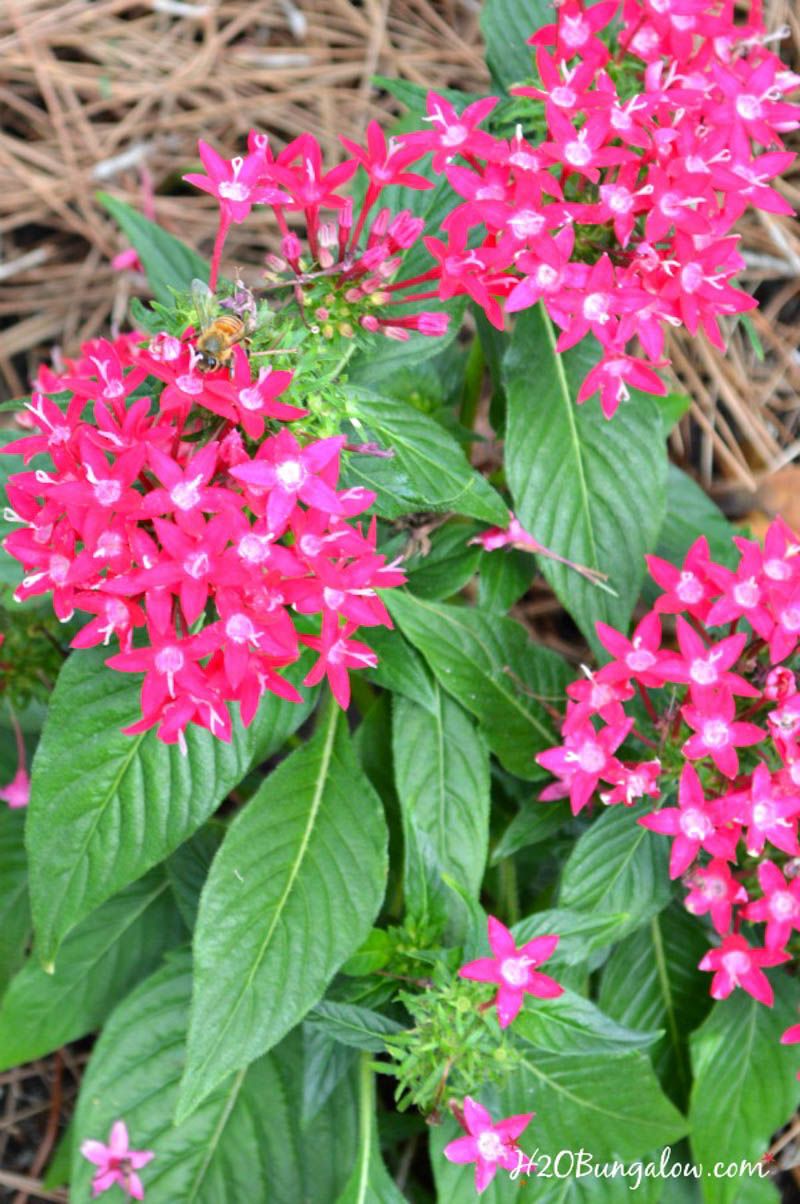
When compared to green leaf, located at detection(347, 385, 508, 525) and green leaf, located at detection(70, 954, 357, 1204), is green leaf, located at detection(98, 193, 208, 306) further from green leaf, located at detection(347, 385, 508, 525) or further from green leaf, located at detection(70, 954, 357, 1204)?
green leaf, located at detection(70, 954, 357, 1204)

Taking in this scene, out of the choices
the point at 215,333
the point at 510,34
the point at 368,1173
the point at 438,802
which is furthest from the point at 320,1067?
the point at 510,34

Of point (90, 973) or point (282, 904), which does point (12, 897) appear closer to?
point (90, 973)

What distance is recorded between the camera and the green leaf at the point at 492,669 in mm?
1377

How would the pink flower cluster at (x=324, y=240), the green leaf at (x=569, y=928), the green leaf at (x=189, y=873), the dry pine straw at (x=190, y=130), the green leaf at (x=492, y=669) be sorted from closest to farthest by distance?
the pink flower cluster at (x=324, y=240) < the green leaf at (x=569, y=928) < the green leaf at (x=492, y=669) < the green leaf at (x=189, y=873) < the dry pine straw at (x=190, y=130)

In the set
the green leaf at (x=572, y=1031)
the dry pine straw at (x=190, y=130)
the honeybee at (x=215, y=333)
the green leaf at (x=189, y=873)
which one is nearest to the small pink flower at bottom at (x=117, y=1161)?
the green leaf at (x=189, y=873)

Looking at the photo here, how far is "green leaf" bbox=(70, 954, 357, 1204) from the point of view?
1.47 metres

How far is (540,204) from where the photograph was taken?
44.4 inches

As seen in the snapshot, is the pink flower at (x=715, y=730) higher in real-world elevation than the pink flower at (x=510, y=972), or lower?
higher

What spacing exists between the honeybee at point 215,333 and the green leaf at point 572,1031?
755mm

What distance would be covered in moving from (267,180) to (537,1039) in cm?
92

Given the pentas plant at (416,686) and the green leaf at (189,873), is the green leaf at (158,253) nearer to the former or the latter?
the pentas plant at (416,686)

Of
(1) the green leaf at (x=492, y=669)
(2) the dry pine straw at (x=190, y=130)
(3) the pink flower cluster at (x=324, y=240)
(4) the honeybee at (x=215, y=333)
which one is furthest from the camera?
(2) the dry pine straw at (x=190, y=130)

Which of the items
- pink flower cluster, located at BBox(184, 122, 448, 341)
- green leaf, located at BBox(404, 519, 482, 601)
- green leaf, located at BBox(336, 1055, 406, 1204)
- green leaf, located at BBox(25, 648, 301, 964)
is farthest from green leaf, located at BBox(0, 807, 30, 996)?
pink flower cluster, located at BBox(184, 122, 448, 341)

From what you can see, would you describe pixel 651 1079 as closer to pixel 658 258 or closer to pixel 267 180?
pixel 658 258
